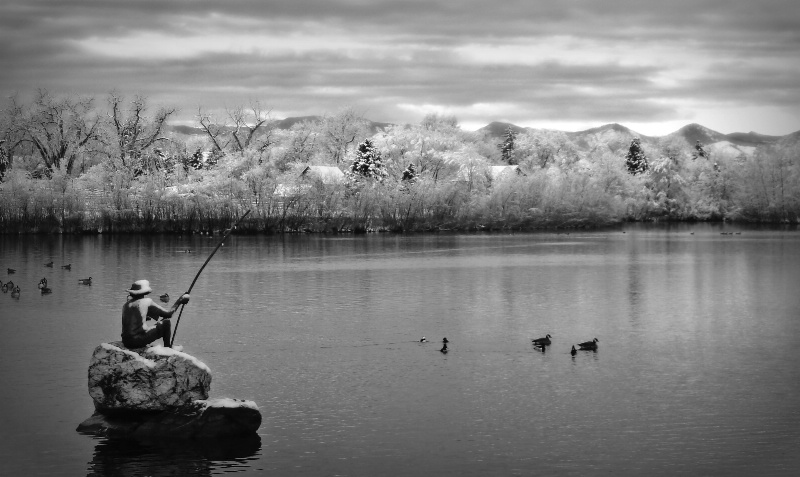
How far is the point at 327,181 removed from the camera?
79188mm

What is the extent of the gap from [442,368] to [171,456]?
8633mm

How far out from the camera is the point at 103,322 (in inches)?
1144

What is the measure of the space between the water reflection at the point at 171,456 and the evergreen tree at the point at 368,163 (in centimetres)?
7358

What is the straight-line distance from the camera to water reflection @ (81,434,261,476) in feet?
48.3

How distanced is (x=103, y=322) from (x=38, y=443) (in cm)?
1325

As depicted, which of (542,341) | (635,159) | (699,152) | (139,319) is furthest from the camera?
(699,152)

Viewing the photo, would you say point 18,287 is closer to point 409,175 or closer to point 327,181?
point 327,181

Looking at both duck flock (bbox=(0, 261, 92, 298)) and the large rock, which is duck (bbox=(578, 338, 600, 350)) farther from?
duck flock (bbox=(0, 261, 92, 298))

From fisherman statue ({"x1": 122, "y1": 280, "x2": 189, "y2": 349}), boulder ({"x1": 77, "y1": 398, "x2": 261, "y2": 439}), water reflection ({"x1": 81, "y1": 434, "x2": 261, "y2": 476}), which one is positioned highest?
fisherman statue ({"x1": 122, "y1": 280, "x2": 189, "y2": 349})

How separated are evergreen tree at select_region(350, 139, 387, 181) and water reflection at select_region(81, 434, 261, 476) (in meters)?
73.6

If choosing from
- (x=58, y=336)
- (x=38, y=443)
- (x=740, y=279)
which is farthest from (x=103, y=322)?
(x=740, y=279)

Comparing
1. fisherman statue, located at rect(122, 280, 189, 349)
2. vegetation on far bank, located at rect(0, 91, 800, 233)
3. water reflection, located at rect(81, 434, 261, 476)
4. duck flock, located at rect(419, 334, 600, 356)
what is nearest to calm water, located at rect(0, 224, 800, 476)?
water reflection, located at rect(81, 434, 261, 476)

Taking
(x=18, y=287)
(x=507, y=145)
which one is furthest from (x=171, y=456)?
(x=507, y=145)

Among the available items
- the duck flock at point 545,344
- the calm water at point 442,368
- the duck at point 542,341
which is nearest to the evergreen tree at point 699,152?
the calm water at point 442,368
